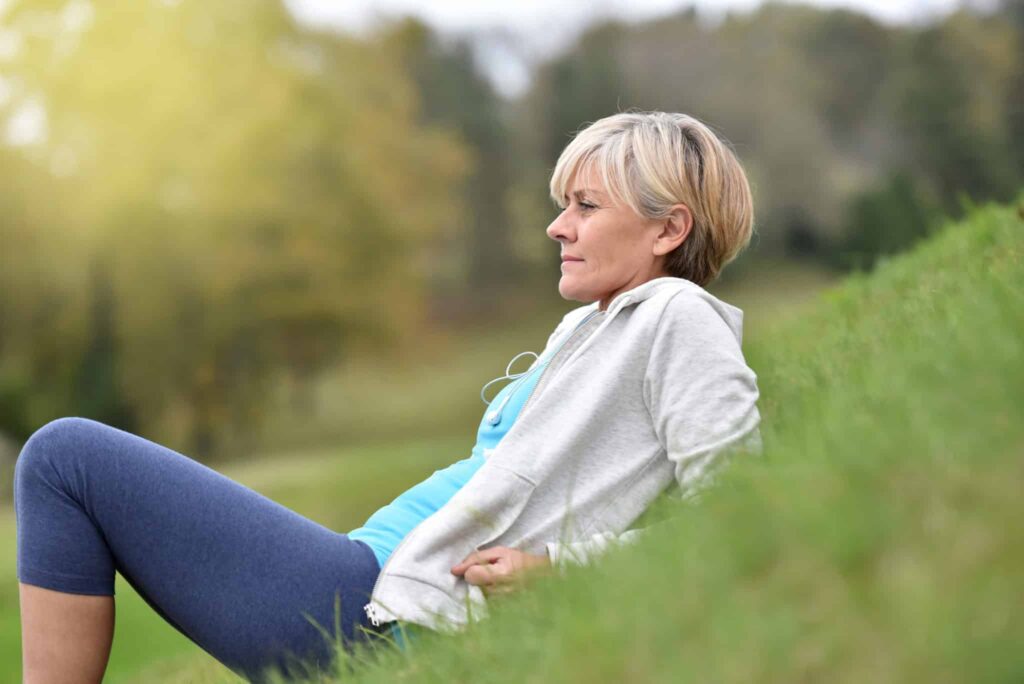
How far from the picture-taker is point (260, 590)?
2293mm

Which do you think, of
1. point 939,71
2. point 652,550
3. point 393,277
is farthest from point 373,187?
point 652,550

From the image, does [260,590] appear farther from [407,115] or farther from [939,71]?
[939,71]

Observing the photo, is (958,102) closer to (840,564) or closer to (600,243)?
(600,243)

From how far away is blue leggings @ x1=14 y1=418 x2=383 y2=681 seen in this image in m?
2.29

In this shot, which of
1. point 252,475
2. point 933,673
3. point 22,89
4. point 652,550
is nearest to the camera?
point 933,673

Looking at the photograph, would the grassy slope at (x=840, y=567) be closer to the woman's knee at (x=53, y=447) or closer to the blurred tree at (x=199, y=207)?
the woman's knee at (x=53, y=447)

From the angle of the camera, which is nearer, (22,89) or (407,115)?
(22,89)

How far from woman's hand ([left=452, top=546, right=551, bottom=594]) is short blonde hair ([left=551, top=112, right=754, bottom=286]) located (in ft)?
2.86

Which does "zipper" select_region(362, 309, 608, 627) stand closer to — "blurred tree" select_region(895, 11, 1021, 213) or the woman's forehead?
the woman's forehead

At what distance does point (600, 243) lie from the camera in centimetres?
266

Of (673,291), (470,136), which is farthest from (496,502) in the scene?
(470,136)

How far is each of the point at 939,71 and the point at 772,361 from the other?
28209 mm

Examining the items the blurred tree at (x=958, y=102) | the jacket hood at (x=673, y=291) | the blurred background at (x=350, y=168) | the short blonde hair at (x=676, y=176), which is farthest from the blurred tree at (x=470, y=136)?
the jacket hood at (x=673, y=291)

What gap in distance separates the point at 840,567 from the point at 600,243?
4.59 feet
